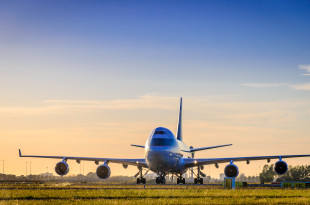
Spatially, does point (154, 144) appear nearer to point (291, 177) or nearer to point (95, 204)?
point (95, 204)

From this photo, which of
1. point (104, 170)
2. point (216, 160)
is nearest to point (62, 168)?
point (104, 170)

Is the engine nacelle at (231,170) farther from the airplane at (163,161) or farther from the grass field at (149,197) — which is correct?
the grass field at (149,197)

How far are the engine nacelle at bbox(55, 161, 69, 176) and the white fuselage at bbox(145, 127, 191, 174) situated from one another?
34.2 ft

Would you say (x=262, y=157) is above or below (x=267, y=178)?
above

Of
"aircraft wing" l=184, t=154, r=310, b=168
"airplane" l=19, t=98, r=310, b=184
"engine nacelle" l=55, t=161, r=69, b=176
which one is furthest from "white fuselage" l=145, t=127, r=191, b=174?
"engine nacelle" l=55, t=161, r=69, b=176

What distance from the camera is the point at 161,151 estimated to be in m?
51.4

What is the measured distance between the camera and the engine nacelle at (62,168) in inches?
2207

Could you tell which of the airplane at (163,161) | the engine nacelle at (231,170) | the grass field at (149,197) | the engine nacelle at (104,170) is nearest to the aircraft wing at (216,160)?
the airplane at (163,161)

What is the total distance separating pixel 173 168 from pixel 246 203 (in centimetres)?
3163

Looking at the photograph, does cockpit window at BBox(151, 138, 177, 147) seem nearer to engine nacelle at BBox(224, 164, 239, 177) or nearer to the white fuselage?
the white fuselage

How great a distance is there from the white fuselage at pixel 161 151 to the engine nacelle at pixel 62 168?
410 inches

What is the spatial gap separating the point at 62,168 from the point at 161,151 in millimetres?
13364

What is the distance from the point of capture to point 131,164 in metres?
59.0

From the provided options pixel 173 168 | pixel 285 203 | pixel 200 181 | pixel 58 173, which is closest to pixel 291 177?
pixel 200 181
